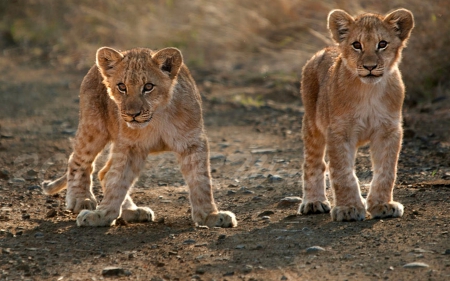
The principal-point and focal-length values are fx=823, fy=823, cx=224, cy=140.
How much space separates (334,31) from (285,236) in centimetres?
178

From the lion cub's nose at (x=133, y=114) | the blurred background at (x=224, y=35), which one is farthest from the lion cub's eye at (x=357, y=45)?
the blurred background at (x=224, y=35)

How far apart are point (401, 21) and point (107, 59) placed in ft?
7.30

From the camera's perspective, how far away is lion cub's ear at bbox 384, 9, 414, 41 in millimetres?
6103

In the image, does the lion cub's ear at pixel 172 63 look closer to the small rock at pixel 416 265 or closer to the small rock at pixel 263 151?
the small rock at pixel 416 265

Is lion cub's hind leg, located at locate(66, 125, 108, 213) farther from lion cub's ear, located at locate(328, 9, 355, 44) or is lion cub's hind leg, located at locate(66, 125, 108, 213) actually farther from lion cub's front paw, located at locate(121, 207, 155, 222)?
lion cub's ear, located at locate(328, 9, 355, 44)

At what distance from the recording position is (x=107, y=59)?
245 inches

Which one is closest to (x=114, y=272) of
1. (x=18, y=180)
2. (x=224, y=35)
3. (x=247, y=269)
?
(x=247, y=269)

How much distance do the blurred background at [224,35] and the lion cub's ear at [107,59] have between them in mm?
4558

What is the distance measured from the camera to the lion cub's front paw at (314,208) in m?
6.28

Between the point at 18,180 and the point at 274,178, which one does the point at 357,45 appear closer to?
the point at 274,178

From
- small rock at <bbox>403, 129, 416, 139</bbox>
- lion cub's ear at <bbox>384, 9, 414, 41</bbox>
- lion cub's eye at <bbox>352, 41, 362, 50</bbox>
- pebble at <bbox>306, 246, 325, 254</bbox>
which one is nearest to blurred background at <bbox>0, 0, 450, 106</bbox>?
small rock at <bbox>403, 129, 416, 139</bbox>

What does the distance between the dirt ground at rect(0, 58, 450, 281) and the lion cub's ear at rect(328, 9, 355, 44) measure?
1.35m

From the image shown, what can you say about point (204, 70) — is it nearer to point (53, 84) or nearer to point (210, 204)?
point (53, 84)

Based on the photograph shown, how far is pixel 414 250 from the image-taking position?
4.96 metres
